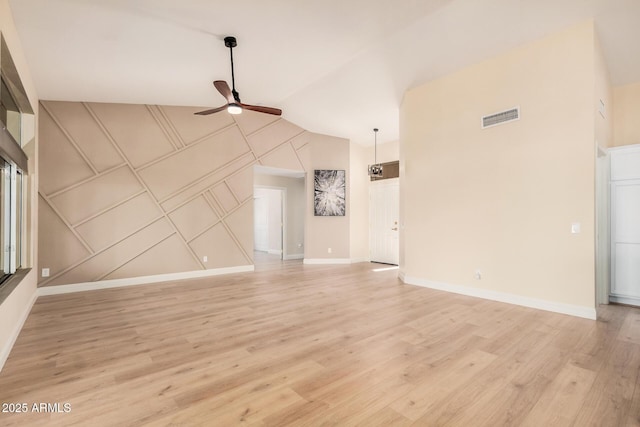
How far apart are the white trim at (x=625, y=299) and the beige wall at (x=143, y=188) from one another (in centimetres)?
619

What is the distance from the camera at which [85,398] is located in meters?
2.00

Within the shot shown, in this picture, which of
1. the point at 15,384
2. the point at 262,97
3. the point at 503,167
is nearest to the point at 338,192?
the point at 262,97

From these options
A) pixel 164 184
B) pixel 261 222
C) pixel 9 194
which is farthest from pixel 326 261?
pixel 9 194

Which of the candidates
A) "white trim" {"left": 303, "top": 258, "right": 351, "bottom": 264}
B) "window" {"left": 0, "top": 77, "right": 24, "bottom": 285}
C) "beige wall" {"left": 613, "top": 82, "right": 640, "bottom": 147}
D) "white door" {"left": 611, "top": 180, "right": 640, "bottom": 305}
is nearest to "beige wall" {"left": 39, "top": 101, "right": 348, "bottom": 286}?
"window" {"left": 0, "top": 77, "right": 24, "bottom": 285}

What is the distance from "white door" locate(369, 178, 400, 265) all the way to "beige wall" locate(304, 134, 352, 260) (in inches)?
30.2

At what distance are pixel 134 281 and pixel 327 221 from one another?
445cm

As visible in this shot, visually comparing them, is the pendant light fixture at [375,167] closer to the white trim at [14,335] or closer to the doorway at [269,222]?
the doorway at [269,222]

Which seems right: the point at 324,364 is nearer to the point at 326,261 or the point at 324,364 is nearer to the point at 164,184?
the point at 164,184

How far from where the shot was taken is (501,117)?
4223mm

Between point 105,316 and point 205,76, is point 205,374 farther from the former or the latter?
point 205,76

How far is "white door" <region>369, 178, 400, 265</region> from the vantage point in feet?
25.8

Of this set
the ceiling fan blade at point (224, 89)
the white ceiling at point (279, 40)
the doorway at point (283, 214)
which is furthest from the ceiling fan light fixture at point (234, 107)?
the doorway at point (283, 214)

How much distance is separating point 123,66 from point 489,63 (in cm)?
502

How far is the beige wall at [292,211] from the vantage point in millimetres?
9039
